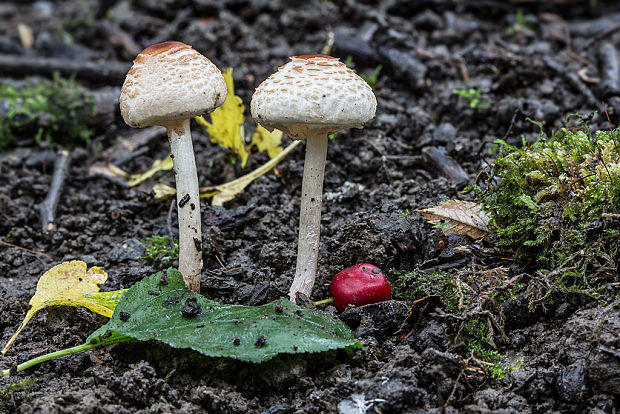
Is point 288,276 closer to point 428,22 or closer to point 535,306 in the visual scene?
point 535,306

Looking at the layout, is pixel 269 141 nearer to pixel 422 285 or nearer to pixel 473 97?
pixel 473 97

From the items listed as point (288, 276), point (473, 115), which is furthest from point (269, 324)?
point (473, 115)

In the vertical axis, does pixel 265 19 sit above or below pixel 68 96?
above

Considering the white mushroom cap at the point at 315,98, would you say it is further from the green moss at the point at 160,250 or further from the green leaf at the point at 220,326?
the green moss at the point at 160,250

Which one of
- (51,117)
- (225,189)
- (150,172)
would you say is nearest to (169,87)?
(225,189)

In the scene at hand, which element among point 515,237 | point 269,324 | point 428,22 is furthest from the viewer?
point 428,22

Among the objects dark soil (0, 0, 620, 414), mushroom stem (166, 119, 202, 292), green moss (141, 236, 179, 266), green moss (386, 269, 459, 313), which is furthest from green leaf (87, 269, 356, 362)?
green moss (141, 236, 179, 266)

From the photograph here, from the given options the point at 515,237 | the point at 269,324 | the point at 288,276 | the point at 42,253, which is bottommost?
the point at 42,253

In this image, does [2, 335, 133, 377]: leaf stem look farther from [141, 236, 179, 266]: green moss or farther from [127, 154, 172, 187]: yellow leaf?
[127, 154, 172, 187]: yellow leaf
